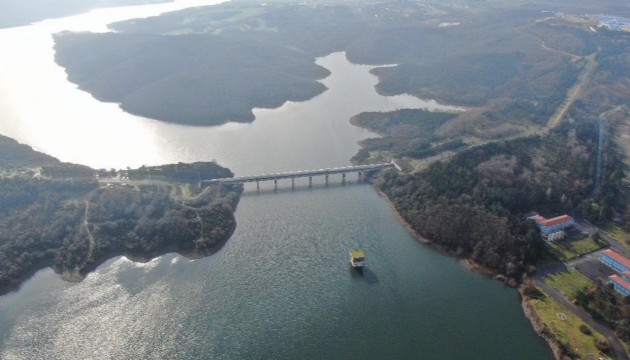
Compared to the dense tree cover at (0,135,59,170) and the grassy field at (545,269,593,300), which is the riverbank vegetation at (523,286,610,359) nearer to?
the grassy field at (545,269,593,300)

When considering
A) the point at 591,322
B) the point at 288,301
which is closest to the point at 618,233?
the point at 591,322

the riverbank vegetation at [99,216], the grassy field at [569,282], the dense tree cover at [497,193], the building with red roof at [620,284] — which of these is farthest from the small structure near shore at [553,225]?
the riverbank vegetation at [99,216]

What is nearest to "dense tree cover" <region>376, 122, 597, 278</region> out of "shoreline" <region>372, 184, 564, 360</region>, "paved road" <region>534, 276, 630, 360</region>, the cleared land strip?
"shoreline" <region>372, 184, 564, 360</region>

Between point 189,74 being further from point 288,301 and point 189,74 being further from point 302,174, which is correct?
point 288,301

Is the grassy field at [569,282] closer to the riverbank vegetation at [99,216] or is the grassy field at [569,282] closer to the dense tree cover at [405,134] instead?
the dense tree cover at [405,134]

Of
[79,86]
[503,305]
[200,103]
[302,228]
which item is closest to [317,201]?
[302,228]
